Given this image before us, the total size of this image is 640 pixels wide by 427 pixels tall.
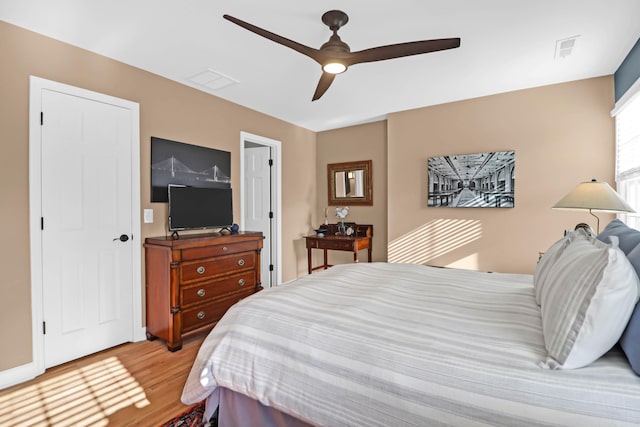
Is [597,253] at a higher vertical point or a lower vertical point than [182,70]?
lower

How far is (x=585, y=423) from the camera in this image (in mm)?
812

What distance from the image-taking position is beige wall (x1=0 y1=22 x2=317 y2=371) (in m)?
2.20

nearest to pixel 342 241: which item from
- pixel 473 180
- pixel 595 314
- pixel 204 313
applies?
pixel 473 180

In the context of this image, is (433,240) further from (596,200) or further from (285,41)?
(285,41)

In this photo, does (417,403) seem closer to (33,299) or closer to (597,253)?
(597,253)

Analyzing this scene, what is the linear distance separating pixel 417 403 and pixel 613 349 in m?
0.69

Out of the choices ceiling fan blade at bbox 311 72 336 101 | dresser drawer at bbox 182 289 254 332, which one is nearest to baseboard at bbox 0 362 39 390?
dresser drawer at bbox 182 289 254 332

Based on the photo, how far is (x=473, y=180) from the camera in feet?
12.3

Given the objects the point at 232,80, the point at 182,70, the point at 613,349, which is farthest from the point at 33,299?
the point at 613,349

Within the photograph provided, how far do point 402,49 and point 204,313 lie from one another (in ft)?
8.89

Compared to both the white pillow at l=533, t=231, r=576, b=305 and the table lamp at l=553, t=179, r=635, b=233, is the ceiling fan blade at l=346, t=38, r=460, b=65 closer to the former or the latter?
the white pillow at l=533, t=231, r=576, b=305

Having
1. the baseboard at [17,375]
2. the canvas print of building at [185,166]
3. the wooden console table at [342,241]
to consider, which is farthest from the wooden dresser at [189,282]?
the wooden console table at [342,241]

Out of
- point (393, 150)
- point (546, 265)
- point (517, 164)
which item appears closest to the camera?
point (546, 265)

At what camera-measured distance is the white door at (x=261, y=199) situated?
460 centimetres
